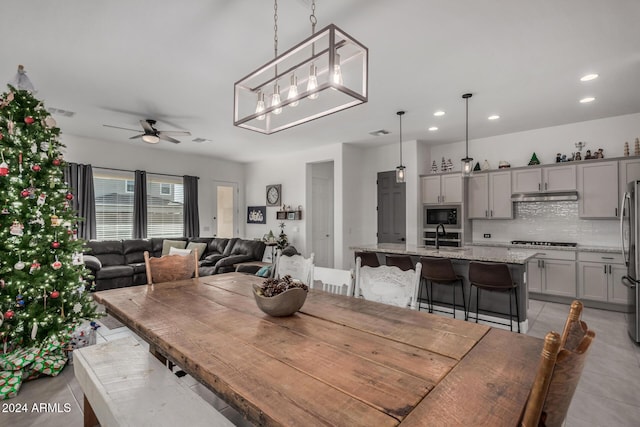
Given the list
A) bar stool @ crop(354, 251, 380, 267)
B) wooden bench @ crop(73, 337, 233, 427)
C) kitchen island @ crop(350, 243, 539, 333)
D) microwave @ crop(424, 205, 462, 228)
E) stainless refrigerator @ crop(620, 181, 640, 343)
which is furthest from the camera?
microwave @ crop(424, 205, 462, 228)

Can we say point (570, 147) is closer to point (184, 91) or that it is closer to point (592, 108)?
point (592, 108)

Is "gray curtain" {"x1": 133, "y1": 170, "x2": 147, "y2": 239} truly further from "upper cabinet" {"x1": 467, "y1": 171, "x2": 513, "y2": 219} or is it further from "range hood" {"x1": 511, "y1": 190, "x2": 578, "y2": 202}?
"range hood" {"x1": 511, "y1": 190, "x2": 578, "y2": 202}

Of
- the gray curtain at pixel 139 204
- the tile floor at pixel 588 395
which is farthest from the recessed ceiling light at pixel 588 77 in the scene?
the gray curtain at pixel 139 204

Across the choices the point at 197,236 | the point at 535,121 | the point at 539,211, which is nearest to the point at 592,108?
the point at 535,121

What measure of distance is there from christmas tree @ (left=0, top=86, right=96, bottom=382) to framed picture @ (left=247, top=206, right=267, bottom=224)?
497cm

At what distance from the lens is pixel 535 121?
4.80 m

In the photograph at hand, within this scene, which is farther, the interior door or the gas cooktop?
the interior door

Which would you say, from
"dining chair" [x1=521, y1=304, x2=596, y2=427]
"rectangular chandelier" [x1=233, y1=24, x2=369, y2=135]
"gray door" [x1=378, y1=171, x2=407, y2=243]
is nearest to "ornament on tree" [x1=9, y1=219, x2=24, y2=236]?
"rectangular chandelier" [x1=233, y1=24, x2=369, y2=135]

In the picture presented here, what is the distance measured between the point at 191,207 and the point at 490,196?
6142 millimetres

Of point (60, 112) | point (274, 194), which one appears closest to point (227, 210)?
point (274, 194)

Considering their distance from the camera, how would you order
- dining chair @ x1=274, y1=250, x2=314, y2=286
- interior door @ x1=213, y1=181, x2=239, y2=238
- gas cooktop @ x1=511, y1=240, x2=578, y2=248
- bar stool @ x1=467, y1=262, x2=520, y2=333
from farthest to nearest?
interior door @ x1=213, y1=181, x2=239, y2=238, gas cooktop @ x1=511, y1=240, x2=578, y2=248, bar stool @ x1=467, y1=262, x2=520, y2=333, dining chair @ x1=274, y1=250, x2=314, y2=286

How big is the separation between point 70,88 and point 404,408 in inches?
181

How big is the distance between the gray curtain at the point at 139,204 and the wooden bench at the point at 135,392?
5211 mm

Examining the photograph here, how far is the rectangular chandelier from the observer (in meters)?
1.55
